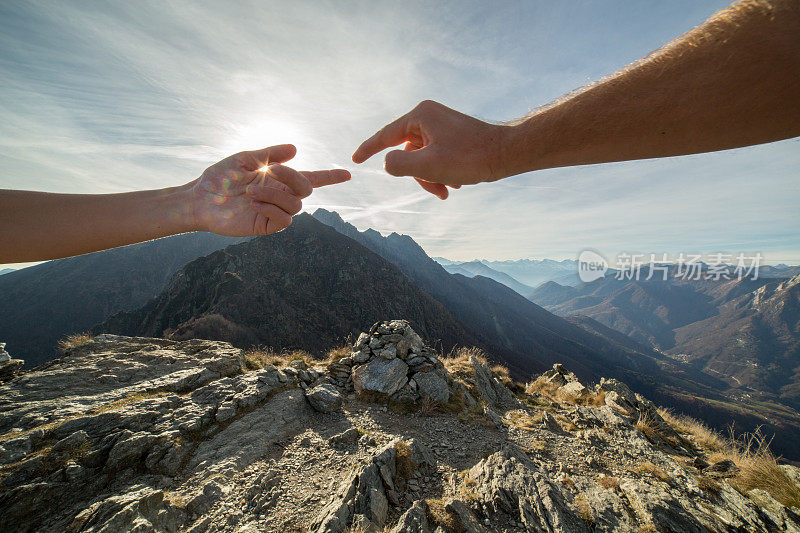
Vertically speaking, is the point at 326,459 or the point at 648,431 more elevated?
the point at 326,459

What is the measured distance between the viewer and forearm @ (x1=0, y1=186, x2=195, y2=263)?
2988 mm

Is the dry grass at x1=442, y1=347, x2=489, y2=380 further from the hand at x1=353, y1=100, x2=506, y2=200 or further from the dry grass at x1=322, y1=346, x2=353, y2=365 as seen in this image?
the hand at x1=353, y1=100, x2=506, y2=200

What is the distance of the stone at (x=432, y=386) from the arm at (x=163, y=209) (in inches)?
325

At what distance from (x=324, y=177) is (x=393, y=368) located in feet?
27.3

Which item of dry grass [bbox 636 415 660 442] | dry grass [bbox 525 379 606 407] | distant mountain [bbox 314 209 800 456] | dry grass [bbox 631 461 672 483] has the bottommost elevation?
distant mountain [bbox 314 209 800 456]

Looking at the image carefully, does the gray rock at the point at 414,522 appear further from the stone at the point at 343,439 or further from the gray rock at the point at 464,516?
the stone at the point at 343,439

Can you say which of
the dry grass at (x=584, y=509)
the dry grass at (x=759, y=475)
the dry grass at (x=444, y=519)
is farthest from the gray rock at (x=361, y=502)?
the dry grass at (x=759, y=475)

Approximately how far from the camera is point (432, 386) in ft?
32.4

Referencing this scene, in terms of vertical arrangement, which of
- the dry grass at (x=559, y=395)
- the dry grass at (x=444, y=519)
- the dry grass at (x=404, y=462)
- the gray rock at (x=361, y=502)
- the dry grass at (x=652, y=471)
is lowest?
the dry grass at (x=559, y=395)

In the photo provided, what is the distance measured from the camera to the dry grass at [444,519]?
434 centimetres

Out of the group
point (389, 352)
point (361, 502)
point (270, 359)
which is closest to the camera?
point (361, 502)

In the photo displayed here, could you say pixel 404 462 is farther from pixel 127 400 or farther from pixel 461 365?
pixel 461 365

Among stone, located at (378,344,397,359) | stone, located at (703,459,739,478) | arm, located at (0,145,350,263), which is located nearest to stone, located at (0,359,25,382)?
arm, located at (0,145,350,263)

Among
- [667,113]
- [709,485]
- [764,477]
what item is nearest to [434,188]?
[667,113]
